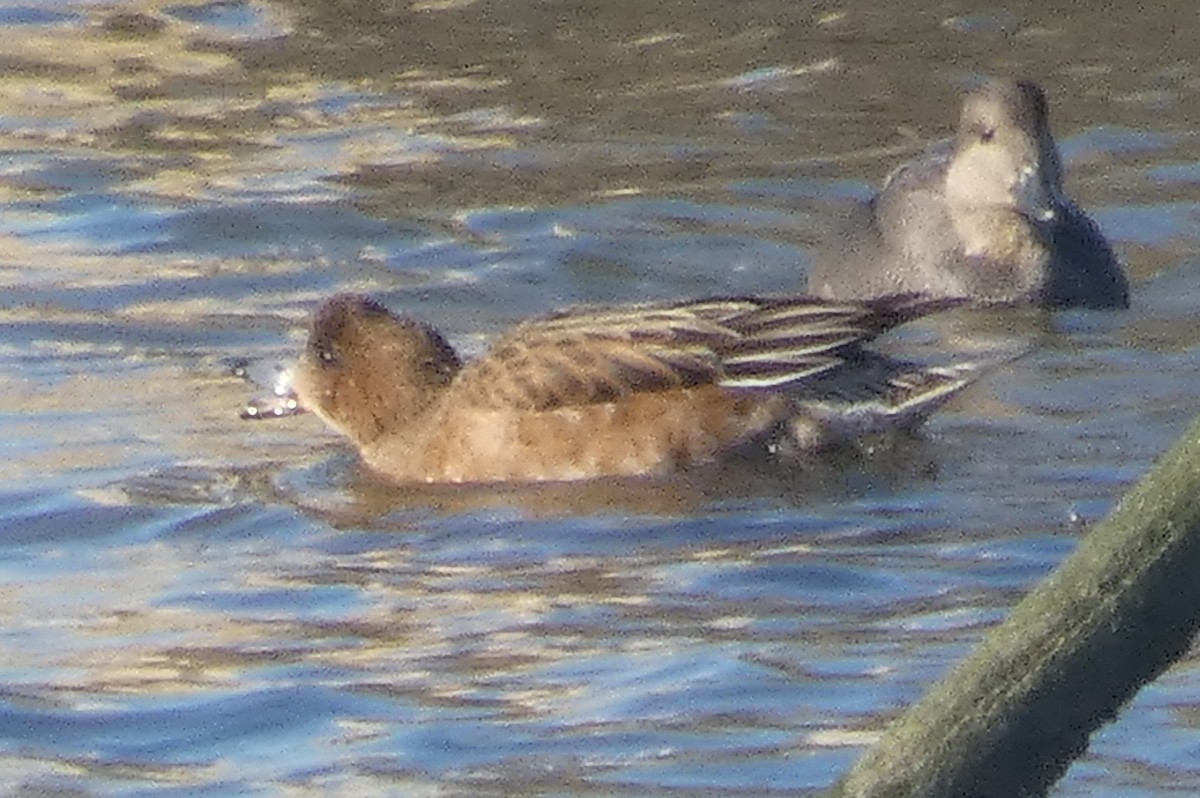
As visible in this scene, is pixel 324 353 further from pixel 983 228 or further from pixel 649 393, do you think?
pixel 983 228

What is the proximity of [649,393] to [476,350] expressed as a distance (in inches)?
60.8

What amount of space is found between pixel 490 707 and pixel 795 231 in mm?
4914

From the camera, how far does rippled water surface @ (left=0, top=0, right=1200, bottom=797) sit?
6199 mm

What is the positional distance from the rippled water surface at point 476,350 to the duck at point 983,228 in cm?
21

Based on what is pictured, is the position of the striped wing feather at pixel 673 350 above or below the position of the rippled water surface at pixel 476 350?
above

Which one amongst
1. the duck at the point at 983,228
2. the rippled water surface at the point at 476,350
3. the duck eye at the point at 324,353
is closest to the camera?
the rippled water surface at the point at 476,350

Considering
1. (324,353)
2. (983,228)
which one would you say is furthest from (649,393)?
(983,228)

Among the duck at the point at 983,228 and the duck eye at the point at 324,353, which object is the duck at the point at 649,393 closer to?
the duck eye at the point at 324,353

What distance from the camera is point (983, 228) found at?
10.8m

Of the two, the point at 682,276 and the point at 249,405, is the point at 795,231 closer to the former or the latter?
the point at 682,276

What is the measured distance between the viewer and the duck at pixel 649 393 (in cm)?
817

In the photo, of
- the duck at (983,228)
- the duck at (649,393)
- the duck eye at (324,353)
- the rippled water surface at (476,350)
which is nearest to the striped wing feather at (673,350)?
the duck at (649,393)

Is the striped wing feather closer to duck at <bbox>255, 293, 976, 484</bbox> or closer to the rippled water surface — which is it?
duck at <bbox>255, 293, 976, 484</bbox>

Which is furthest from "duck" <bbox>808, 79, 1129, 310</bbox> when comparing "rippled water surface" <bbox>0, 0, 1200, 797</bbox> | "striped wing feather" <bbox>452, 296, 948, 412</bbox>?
"striped wing feather" <bbox>452, 296, 948, 412</bbox>
